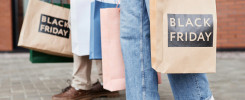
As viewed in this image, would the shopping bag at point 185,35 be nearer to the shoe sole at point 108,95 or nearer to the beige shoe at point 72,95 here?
the beige shoe at point 72,95

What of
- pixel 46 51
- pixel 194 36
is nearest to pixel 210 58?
pixel 194 36

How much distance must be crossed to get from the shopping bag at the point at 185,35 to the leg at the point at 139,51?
256 mm

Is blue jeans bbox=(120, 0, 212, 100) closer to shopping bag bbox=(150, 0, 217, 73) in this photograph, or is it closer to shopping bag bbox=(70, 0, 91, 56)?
shopping bag bbox=(150, 0, 217, 73)

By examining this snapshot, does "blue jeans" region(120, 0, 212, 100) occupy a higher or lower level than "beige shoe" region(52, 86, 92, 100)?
higher

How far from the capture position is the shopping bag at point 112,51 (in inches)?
77.3

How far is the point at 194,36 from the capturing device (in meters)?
1.57

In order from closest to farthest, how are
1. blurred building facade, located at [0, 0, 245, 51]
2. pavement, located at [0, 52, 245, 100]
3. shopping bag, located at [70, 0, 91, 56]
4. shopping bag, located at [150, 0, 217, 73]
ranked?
1. shopping bag, located at [150, 0, 217, 73]
2. shopping bag, located at [70, 0, 91, 56]
3. pavement, located at [0, 52, 245, 100]
4. blurred building facade, located at [0, 0, 245, 51]

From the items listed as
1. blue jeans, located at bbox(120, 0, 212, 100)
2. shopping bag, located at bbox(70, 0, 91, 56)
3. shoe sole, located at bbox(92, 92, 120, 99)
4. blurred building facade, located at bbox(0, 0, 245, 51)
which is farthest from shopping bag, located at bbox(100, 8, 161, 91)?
blurred building facade, located at bbox(0, 0, 245, 51)

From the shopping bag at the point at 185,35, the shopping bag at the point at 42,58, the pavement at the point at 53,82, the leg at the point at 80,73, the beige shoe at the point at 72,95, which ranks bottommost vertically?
the pavement at the point at 53,82

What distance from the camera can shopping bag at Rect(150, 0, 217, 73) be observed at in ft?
5.12

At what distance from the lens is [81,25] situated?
106 inches

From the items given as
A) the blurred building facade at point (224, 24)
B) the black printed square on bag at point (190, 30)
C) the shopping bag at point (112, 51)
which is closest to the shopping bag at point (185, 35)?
the black printed square on bag at point (190, 30)

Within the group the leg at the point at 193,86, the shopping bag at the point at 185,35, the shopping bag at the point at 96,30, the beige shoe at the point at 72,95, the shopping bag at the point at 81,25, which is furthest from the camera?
the beige shoe at the point at 72,95

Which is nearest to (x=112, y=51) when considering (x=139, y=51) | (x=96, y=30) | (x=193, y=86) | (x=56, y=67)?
(x=139, y=51)
